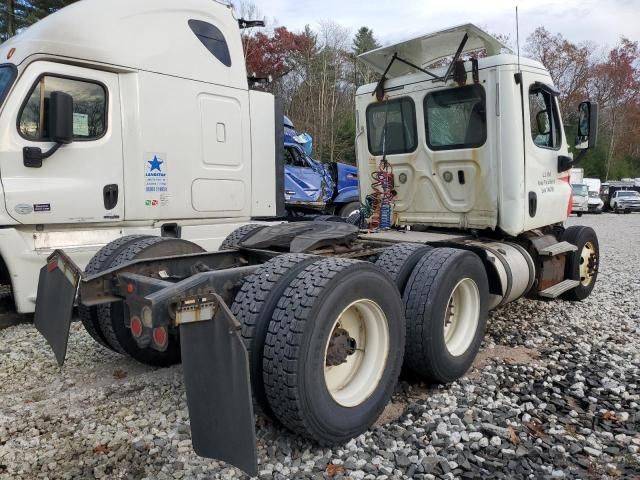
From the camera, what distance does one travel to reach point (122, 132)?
5.92m

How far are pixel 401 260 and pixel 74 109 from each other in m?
3.85

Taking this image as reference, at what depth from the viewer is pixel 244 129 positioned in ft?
23.0

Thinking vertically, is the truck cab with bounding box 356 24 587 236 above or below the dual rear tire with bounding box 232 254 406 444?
above

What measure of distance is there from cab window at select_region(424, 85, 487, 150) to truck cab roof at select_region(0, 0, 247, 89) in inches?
106

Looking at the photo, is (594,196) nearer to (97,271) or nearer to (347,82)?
(347,82)

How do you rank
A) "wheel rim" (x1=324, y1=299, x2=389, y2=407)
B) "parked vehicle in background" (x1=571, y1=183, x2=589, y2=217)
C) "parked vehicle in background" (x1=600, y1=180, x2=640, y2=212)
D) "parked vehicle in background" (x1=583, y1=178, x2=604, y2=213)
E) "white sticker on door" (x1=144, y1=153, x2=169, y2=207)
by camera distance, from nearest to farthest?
1. "wheel rim" (x1=324, y1=299, x2=389, y2=407)
2. "white sticker on door" (x1=144, y1=153, x2=169, y2=207)
3. "parked vehicle in background" (x1=571, y1=183, x2=589, y2=217)
4. "parked vehicle in background" (x1=583, y1=178, x2=604, y2=213)
5. "parked vehicle in background" (x1=600, y1=180, x2=640, y2=212)

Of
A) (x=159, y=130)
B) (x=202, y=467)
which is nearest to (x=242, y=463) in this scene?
(x=202, y=467)

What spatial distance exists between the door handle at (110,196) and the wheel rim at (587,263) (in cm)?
557

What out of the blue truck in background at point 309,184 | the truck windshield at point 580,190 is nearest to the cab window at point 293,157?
the blue truck in background at point 309,184

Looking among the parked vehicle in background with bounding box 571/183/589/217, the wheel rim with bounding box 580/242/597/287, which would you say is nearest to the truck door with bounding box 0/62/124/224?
the wheel rim with bounding box 580/242/597/287

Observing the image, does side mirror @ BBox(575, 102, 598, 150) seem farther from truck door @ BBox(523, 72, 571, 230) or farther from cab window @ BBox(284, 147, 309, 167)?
cab window @ BBox(284, 147, 309, 167)

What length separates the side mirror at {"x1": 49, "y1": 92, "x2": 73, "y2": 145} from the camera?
206 inches

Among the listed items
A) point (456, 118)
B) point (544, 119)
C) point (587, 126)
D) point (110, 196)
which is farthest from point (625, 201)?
point (110, 196)

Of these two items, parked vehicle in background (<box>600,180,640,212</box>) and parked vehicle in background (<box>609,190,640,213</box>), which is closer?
parked vehicle in background (<box>609,190,640,213</box>)
